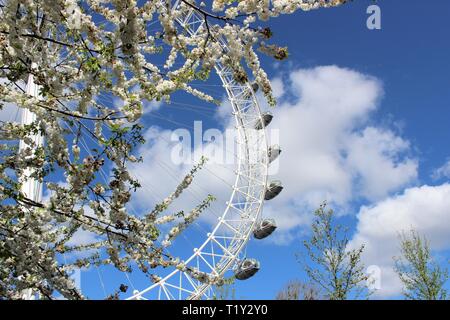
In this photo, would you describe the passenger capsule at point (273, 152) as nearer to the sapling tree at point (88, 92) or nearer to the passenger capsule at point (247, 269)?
the passenger capsule at point (247, 269)

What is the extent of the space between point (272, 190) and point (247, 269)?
4219mm

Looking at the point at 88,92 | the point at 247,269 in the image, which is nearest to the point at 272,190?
the point at 247,269

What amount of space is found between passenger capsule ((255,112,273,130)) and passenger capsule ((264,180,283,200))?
9.19 feet

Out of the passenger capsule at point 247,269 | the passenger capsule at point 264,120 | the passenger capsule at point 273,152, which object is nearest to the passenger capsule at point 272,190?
the passenger capsule at point 273,152

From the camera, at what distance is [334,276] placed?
16.9m

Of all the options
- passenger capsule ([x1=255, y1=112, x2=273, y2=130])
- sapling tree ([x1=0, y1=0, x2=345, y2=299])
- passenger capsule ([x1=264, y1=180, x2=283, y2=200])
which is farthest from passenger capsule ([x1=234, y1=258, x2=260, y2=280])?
sapling tree ([x1=0, y1=0, x2=345, y2=299])

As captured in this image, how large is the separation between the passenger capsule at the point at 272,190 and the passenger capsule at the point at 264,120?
280 centimetres

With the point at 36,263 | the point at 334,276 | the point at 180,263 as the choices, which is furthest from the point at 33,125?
the point at 334,276

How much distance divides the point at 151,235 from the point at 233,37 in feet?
6.81

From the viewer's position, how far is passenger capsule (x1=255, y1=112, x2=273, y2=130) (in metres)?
23.6

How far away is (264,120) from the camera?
23.8 m

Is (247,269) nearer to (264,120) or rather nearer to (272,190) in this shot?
(272,190)
